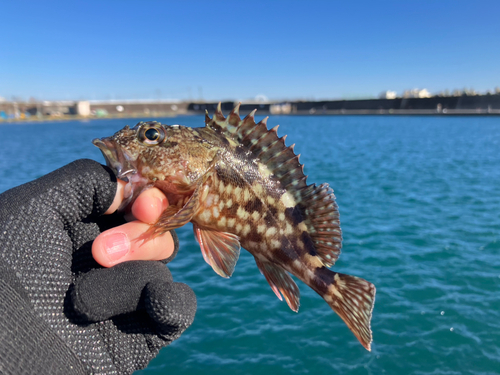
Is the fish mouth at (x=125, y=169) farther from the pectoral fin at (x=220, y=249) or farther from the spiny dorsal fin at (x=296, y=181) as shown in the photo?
the spiny dorsal fin at (x=296, y=181)

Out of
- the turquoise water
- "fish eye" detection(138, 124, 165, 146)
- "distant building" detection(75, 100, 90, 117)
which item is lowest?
the turquoise water

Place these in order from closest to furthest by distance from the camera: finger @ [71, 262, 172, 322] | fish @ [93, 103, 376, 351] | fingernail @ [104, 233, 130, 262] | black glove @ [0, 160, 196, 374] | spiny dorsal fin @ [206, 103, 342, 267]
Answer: black glove @ [0, 160, 196, 374]
finger @ [71, 262, 172, 322]
fingernail @ [104, 233, 130, 262]
fish @ [93, 103, 376, 351]
spiny dorsal fin @ [206, 103, 342, 267]

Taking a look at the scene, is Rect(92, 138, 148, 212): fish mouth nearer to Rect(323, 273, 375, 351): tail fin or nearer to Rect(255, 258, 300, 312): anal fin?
Rect(255, 258, 300, 312): anal fin

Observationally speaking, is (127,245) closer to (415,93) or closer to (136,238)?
(136,238)

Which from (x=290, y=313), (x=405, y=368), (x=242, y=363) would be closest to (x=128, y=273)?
(x=242, y=363)

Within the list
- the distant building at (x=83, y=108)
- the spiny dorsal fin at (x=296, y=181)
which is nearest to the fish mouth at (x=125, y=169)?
the spiny dorsal fin at (x=296, y=181)

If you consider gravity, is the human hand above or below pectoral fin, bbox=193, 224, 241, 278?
above

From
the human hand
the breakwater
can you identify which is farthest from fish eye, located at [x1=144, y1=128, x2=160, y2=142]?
the breakwater

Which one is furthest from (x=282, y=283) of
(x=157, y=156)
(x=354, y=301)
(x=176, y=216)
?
(x=157, y=156)
